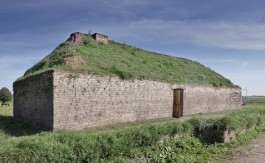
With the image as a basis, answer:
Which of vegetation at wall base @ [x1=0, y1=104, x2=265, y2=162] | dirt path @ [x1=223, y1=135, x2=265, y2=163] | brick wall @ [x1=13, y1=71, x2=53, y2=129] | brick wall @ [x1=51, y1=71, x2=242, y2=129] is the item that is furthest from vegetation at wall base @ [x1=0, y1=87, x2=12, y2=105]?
dirt path @ [x1=223, y1=135, x2=265, y2=163]

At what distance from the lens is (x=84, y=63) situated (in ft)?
49.4

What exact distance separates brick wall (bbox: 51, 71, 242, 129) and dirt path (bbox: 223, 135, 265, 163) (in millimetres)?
5620

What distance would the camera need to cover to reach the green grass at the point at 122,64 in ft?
50.2

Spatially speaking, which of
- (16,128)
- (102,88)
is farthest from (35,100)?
(102,88)

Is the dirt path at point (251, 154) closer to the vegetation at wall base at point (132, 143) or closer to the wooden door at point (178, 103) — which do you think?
the vegetation at wall base at point (132, 143)

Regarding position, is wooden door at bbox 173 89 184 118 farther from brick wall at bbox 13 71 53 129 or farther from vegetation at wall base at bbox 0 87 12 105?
vegetation at wall base at bbox 0 87 12 105

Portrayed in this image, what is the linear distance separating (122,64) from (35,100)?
5550 millimetres

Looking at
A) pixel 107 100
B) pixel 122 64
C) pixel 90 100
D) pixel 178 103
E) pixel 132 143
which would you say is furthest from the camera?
pixel 178 103

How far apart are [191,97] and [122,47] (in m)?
5.90

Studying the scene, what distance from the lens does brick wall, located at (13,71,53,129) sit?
1264 centimetres

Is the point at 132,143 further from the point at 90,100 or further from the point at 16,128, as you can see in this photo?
the point at 16,128

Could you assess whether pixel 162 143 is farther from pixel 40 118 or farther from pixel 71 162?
pixel 40 118

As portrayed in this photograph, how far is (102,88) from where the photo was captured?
14.3 m

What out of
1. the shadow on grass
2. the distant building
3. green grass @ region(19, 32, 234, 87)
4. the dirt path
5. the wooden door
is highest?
the distant building
